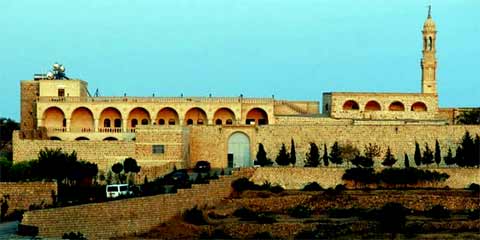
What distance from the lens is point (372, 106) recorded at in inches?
2199

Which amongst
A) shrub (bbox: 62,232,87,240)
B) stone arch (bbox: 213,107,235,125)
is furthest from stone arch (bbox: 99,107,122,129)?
shrub (bbox: 62,232,87,240)

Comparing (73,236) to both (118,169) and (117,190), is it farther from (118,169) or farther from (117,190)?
(118,169)

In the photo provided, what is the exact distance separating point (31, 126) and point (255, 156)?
1253 cm

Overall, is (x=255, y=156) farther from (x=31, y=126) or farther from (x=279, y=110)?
(x=31, y=126)

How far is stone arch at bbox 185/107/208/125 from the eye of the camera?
54.2 m

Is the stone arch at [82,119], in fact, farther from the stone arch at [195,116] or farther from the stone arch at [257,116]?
the stone arch at [257,116]

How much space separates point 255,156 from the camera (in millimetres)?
47875

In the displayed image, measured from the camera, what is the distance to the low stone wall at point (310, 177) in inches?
1693

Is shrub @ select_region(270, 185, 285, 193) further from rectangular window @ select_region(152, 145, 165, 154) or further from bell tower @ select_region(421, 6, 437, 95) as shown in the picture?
bell tower @ select_region(421, 6, 437, 95)

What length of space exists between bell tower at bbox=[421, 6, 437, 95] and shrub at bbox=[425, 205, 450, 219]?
18.8m

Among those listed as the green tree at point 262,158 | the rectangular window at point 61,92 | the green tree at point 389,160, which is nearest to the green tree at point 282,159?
the green tree at point 262,158

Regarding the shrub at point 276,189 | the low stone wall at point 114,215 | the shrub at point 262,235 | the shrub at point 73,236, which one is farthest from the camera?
the shrub at point 276,189

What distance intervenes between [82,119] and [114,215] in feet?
77.4

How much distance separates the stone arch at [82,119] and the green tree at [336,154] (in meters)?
13.0
